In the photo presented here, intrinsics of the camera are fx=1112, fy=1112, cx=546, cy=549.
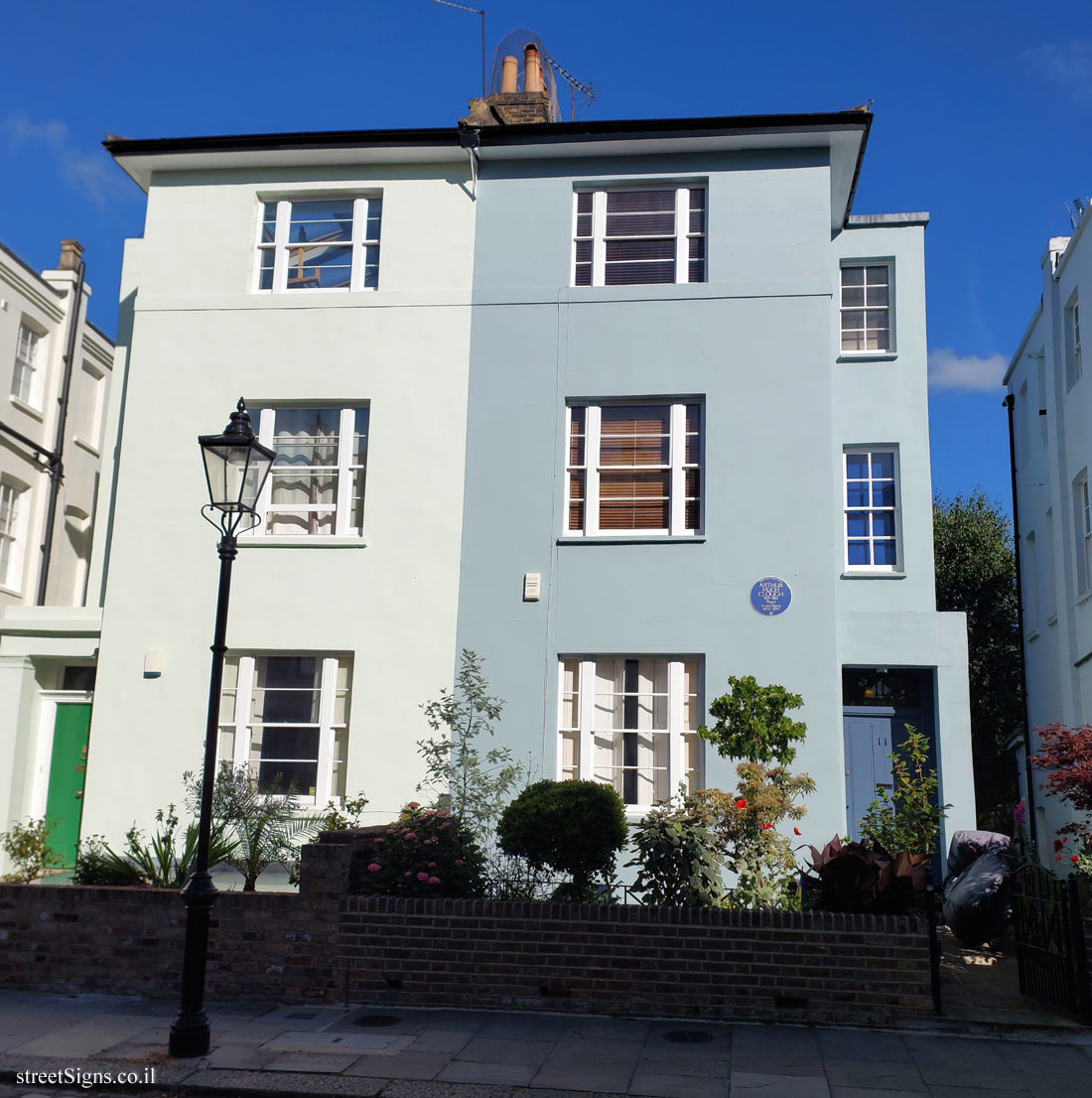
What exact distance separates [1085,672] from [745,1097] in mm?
12110

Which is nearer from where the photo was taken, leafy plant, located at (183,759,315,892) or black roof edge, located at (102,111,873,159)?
leafy plant, located at (183,759,315,892)

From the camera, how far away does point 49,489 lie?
19.7 meters

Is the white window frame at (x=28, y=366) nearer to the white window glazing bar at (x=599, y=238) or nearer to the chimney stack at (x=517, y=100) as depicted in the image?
the chimney stack at (x=517, y=100)

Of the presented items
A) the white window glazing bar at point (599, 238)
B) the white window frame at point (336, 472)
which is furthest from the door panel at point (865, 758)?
the white window frame at point (336, 472)

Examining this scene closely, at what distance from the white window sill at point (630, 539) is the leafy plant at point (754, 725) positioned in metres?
2.11

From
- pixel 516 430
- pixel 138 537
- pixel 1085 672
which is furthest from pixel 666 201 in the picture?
pixel 1085 672

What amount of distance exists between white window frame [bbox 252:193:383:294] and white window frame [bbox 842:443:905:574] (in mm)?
6885

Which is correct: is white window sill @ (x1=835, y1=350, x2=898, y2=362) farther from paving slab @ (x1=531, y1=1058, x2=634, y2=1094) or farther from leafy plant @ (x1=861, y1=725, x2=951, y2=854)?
paving slab @ (x1=531, y1=1058, x2=634, y2=1094)

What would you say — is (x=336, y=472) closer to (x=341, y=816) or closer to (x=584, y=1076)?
(x=341, y=816)

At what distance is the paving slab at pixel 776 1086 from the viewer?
6.94 metres

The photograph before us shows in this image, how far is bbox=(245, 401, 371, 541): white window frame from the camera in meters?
13.9

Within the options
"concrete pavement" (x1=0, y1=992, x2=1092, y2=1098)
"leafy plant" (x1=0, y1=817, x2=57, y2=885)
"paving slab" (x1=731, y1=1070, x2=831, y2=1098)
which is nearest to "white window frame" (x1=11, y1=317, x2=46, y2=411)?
"leafy plant" (x1=0, y1=817, x2=57, y2=885)

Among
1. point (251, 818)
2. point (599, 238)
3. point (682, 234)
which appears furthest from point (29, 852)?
point (682, 234)

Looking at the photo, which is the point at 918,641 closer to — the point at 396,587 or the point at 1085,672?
the point at 1085,672
